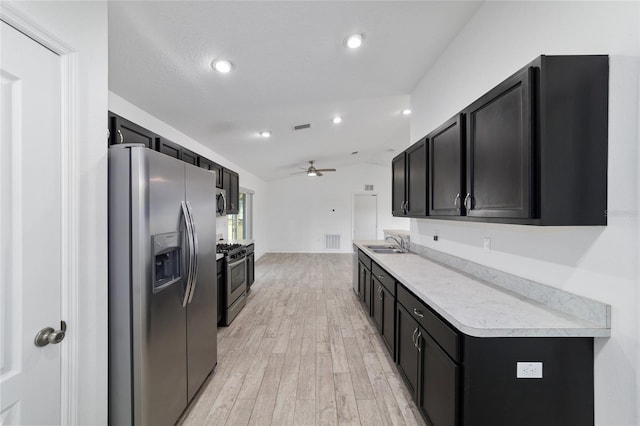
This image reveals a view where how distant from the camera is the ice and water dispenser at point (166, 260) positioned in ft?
4.67

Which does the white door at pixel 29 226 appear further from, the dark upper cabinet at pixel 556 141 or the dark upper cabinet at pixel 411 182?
the dark upper cabinet at pixel 411 182

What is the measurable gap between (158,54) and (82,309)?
5.65 ft

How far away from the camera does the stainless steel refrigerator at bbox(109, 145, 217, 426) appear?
1331 mm

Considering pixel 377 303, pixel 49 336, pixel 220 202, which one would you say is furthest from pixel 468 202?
pixel 220 202

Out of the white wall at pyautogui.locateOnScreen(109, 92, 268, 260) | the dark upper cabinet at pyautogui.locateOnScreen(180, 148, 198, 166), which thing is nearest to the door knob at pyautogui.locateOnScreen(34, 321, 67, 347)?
the white wall at pyautogui.locateOnScreen(109, 92, 268, 260)

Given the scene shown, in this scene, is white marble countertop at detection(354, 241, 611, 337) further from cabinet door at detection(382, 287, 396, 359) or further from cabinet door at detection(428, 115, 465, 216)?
cabinet door at detection(428, 115, 465, 216)

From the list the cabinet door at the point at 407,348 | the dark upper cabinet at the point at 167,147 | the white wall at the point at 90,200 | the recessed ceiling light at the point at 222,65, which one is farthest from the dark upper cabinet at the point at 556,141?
the dark upper cabinet at the point at 167,147

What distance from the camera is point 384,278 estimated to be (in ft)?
8.20

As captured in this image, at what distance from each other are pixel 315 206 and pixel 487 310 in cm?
752

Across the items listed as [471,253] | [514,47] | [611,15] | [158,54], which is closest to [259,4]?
[158,54]

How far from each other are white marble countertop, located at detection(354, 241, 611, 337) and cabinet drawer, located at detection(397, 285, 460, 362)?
0.05 meters

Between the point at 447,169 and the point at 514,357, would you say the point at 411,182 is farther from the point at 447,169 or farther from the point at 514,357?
the point at 514,357

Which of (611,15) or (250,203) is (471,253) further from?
(250,203)

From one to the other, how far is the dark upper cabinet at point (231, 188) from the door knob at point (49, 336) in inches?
114
